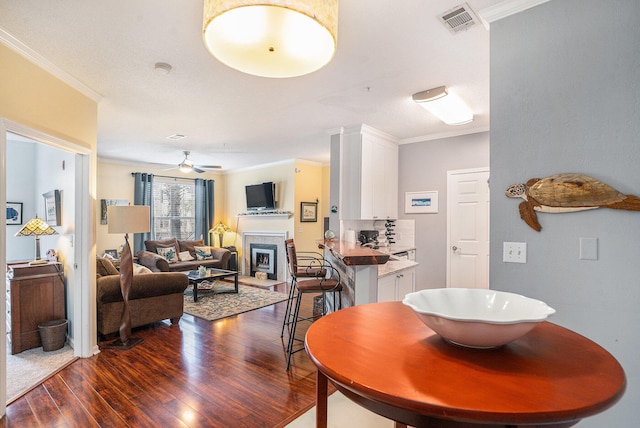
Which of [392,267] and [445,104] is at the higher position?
[445,104]

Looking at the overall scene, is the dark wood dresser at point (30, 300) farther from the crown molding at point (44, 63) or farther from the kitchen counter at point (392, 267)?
the kitchen counter at point (392, 267)

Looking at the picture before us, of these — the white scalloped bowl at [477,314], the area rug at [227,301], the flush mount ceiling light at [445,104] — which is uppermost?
the flush mount ceiling light at [445,104]

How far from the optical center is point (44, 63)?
2551 millimetres

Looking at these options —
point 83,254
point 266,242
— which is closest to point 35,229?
point 83,254

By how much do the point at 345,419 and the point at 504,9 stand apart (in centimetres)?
276

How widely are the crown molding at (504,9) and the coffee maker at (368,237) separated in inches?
133

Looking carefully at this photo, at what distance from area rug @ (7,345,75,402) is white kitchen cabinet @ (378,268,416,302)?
2993 mm

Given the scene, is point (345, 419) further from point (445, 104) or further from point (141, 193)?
point (141, 193)

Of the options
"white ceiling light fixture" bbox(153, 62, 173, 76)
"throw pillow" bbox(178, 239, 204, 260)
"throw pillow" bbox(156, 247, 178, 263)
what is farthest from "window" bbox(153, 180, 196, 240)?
"white ceiling light fixture" bbox(153, 62, 173, 76)

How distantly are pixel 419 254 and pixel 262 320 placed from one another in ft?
8.26

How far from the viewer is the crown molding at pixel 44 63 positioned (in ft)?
7.29

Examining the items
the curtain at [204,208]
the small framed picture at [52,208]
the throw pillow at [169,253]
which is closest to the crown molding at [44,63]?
the small framed picture at [52,208]

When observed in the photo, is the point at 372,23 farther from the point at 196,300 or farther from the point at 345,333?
the point at 196,300

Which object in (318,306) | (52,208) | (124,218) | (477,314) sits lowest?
(318,306)
